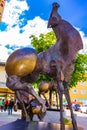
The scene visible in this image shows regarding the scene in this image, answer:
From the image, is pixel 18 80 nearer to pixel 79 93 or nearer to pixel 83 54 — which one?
pixel 83 54

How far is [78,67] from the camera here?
22.7m

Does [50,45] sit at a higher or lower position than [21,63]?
higher

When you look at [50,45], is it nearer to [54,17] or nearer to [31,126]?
[54,17]

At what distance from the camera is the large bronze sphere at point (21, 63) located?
5.74 metres

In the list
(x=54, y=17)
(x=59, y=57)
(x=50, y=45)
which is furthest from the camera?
(x=50, y=45)

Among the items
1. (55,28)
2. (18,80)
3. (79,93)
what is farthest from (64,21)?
(79,93)

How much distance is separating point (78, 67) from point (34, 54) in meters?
17.0

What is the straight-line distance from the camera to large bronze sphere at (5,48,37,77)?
5742 mm

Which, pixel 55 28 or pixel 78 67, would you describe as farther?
pixel 78 67

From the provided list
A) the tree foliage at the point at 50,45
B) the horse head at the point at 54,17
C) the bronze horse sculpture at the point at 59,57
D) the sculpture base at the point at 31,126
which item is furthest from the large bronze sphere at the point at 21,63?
the tree foliage at the point at 50,45

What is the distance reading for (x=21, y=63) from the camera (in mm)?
5746

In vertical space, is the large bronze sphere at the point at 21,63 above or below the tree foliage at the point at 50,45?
below

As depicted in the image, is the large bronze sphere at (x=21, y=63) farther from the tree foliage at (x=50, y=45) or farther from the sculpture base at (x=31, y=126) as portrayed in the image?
the tree foliage at (x=50, y=45)

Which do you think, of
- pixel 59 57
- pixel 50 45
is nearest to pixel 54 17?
pixel 59 57
